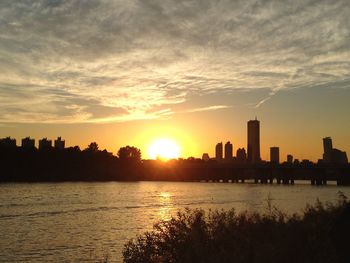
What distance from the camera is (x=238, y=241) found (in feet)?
72.1

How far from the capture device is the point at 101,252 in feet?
133

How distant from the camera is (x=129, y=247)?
2542cm

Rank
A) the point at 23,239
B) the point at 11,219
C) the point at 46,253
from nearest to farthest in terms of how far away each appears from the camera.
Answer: the point at 46,253
the point at 23,239
the point at 11,219

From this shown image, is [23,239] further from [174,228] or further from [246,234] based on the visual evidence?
[246,234]

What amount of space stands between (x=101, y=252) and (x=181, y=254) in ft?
65.6

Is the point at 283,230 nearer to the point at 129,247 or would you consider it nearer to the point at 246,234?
the point at 246,234

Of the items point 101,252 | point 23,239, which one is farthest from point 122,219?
point 101,252

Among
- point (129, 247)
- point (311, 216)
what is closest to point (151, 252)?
point (129, 247)

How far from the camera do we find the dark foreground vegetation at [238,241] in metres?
18.1

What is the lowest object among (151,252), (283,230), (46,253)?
(46,253)

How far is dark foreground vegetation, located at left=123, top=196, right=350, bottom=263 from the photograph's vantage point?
18062mm

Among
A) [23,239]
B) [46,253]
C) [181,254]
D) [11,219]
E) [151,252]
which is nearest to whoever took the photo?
[181,254]

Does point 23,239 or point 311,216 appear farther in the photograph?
point 23,239

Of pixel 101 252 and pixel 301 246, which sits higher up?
pixel 301 246
